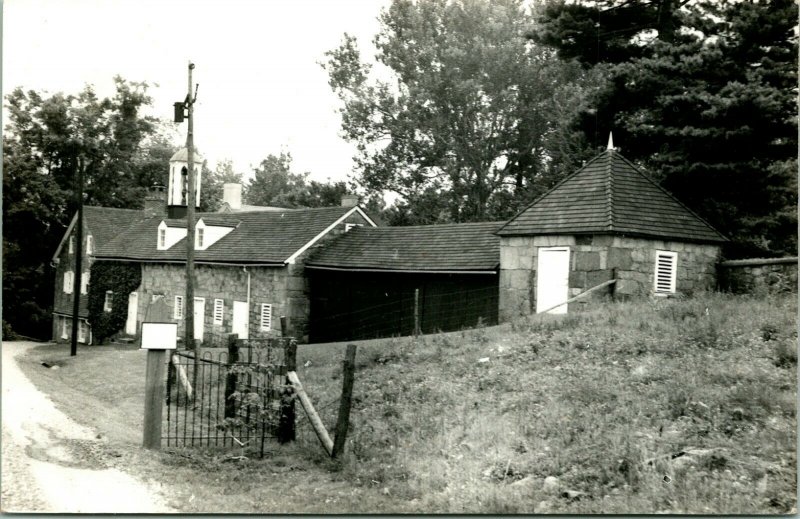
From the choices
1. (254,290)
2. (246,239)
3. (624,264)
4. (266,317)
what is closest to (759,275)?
(624,264)

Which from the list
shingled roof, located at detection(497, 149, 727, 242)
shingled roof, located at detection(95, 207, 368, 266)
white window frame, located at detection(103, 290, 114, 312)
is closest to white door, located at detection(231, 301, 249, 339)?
shingled roof, located at detection(95, 207, 368, 266)

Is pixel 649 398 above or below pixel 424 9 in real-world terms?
below

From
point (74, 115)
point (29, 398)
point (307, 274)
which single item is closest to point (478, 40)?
point (307, 274)

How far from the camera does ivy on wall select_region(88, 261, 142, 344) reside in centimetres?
1889

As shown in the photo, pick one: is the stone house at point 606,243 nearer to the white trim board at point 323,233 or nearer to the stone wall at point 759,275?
the stone wall at point 759,275

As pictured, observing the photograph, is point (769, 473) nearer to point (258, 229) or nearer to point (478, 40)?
point (478, 40)

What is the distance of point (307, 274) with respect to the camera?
18688 millimetres

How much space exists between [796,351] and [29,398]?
8379mm

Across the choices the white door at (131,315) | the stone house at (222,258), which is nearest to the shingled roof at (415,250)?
the stone house at (222,258)

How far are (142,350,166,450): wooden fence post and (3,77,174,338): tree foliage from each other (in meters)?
2.14

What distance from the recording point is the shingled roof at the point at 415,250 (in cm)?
1562

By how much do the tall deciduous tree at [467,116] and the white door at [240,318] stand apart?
6334 mm

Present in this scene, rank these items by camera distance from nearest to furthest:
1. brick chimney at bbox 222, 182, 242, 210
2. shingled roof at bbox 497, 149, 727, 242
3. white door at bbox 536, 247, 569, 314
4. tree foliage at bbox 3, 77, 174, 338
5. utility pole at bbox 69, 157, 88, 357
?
tree foliage at bbox 3, 77, 174, 338
utility pole at bbox 69, 157, 88, 357
shingled roof at bbox 497, 149, 727, 242
white door at bbox 536, 247, 569, 314
brick chimney at bbox 222, 182, 242, 210

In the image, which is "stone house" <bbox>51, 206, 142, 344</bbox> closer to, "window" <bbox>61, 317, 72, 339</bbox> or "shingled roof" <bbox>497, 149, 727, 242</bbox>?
"window" <bbox>61, 317, 72, 339</bbox>
